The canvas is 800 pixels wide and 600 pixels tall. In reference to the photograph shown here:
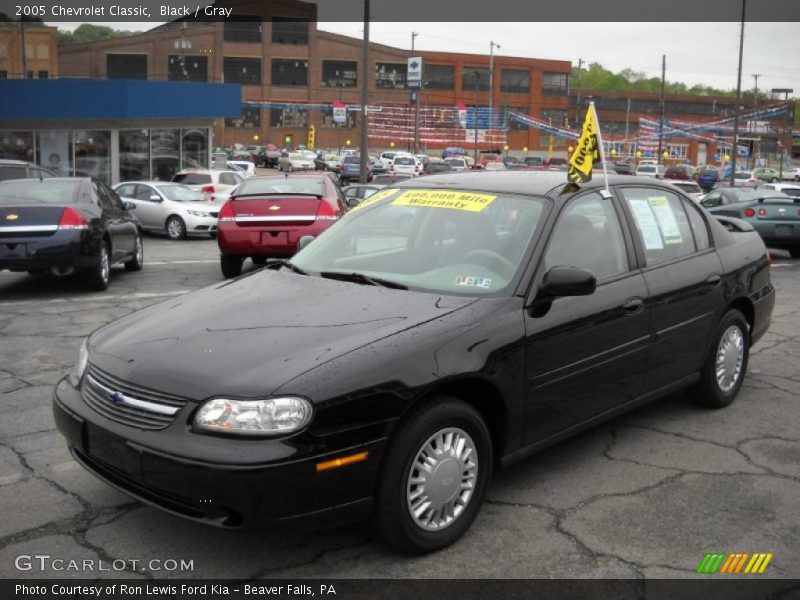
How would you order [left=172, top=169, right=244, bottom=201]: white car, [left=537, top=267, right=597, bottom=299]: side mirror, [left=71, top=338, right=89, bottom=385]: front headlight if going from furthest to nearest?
[left=172, top=169, right=244, bottom=201]: white car → [left=537, top=267, right=597, bottom=299]: side mirror → [left=71, top=338, right=89, bottom=385]: front headlight

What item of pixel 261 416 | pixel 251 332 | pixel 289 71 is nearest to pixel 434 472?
pixel 261 416

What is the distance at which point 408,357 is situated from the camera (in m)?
3.52

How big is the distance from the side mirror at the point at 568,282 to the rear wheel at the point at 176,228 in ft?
53.1

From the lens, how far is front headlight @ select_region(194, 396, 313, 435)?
319 cm

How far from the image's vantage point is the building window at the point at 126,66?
8206cm

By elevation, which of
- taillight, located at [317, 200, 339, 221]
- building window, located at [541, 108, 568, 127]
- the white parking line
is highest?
building window, located at [541, 108, 568, 127]

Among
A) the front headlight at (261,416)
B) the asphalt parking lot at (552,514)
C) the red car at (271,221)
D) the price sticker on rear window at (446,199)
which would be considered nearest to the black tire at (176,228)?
the red car at (271,221)

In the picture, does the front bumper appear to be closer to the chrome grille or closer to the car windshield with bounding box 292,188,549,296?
the chrome grille

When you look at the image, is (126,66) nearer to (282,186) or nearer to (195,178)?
(195,178)

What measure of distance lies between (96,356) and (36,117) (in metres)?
25.9

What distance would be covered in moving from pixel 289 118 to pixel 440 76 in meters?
17.9

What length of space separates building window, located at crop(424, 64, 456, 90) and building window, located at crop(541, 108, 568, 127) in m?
11.6

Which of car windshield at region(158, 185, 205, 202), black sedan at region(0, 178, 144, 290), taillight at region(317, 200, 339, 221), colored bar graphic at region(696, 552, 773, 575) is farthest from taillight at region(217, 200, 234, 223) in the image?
car windshield at region(158, 185, 205, 202)

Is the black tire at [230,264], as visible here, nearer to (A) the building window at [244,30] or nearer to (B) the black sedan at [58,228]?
(B) the black sedan at [58,228]
